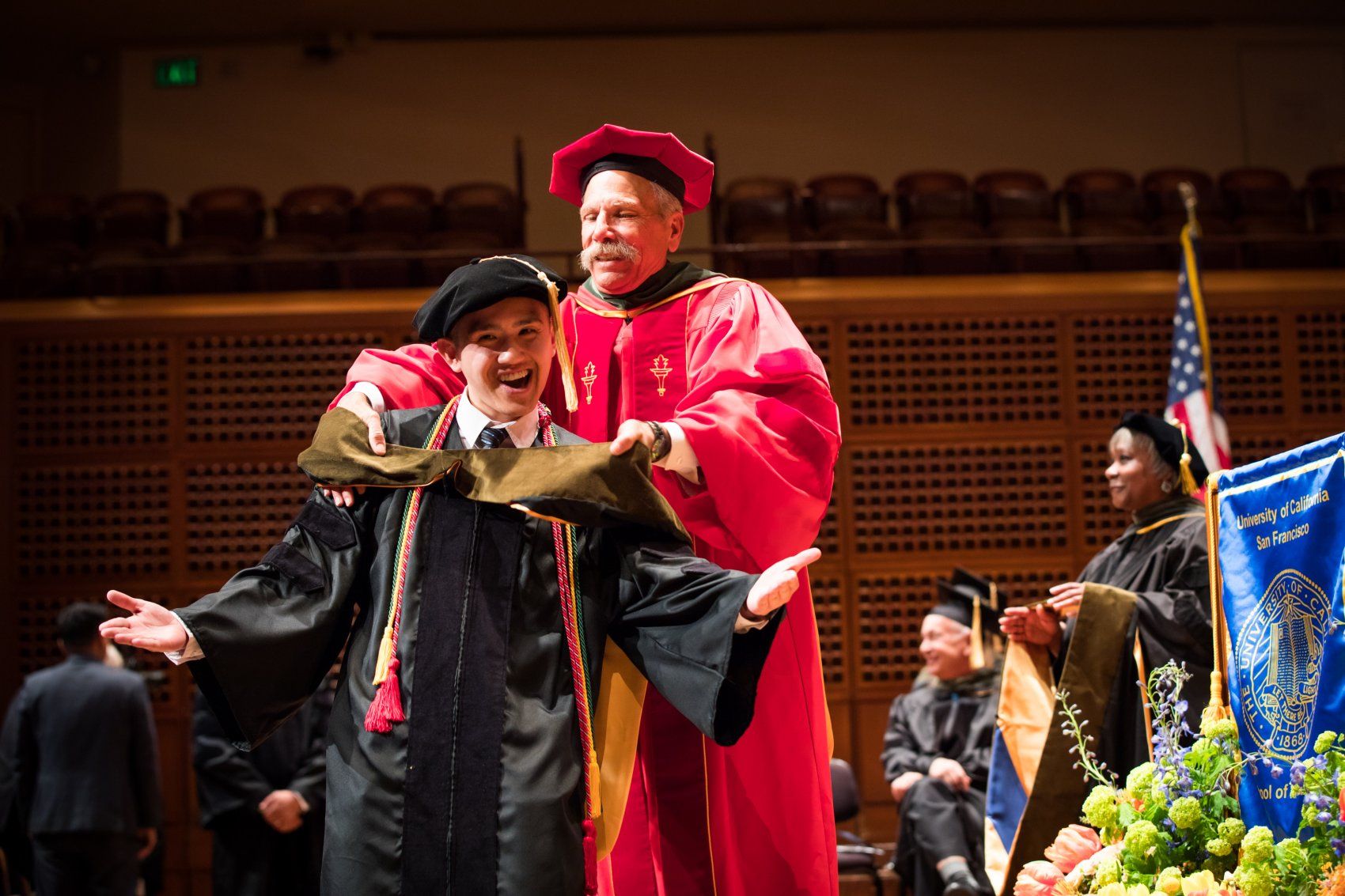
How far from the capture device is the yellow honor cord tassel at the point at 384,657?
7.48 ft

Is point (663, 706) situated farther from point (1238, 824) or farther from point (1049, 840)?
point (1049, 840)

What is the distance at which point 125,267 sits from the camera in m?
9.27

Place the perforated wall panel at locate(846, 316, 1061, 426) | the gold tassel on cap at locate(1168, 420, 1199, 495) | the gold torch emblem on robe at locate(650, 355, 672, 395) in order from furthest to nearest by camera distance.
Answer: the perforated wall panel at locate(846, 316, 1061, 426), the gold tassel on cap at locate(1168, 420, 1199, 495), the gold torch emblem on robe at locate(650, 355, 672, 395)

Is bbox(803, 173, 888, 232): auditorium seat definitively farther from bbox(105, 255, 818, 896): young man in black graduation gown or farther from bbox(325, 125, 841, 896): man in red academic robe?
bbox(105, 255, 818, 896): young man in black graduation gown

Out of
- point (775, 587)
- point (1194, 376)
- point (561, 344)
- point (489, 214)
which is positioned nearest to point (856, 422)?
point (1194, 376)

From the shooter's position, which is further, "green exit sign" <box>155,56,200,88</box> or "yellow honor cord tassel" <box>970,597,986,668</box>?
"green exit sign" <box>155,56,200,88</box>

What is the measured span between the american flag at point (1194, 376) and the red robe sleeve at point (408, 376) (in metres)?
6.26

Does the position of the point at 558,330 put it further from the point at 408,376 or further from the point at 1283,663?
the point at 1283,663

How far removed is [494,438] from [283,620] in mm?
496

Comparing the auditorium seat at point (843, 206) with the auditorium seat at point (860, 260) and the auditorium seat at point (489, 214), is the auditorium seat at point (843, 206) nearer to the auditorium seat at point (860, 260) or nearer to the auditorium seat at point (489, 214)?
the auditorium seat at point (860, 260)

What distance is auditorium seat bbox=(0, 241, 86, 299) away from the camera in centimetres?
920

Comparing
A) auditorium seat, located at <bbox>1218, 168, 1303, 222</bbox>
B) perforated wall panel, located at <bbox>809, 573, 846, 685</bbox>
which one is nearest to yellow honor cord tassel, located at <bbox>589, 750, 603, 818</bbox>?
perforated wall panel, located at <bbox>809, 573, 846, 685</bbox>

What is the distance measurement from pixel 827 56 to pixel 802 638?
10.7m

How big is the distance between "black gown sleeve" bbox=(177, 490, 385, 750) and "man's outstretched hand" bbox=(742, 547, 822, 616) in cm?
73
